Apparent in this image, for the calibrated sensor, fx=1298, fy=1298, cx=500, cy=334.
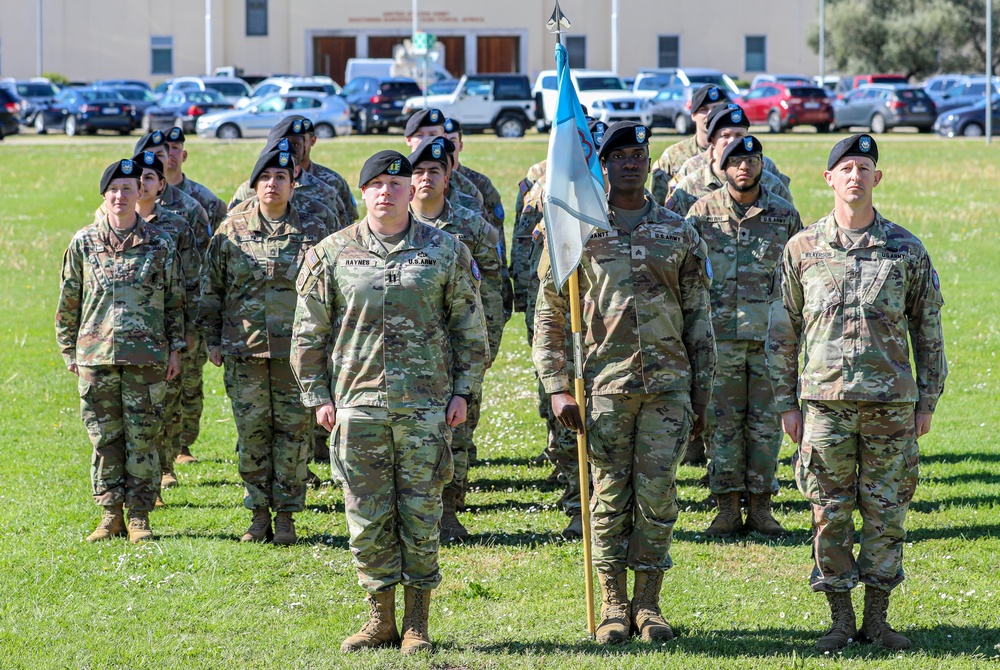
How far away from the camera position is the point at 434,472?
6242mm

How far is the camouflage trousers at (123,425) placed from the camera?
8031 millimetres

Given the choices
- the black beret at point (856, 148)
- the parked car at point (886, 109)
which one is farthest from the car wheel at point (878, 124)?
the black beret at point (856, 148)

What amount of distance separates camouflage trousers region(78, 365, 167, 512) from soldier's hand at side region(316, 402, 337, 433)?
7.13ft

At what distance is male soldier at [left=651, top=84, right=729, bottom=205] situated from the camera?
34.7 feet

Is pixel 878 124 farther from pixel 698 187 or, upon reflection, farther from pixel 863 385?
pixel 863 385

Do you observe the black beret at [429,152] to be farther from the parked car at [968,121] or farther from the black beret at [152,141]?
the parked car at [968,121]

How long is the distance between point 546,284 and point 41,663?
3.08 meters

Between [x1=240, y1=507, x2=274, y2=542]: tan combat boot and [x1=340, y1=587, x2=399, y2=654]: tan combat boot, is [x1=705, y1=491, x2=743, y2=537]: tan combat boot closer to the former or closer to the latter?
[x1=340, y1=587, x2=399, y2=654]: tan combat boot

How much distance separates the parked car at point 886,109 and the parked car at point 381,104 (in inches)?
547

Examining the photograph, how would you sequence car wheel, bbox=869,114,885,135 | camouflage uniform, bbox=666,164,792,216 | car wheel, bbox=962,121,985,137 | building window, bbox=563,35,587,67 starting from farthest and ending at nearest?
1. building window, bbox=563,35,587,67
2. car wheel, bbox=869,114,885,135
3. car wheel, bbox=962,121,985,137
4. camouflage uniform, bbox=666,164,792,216

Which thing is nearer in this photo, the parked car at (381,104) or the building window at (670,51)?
the parked car at (381,104)

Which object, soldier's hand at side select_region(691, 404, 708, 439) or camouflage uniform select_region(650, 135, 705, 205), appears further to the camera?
camouflage uniform select_region(650, 135, 705, 205)

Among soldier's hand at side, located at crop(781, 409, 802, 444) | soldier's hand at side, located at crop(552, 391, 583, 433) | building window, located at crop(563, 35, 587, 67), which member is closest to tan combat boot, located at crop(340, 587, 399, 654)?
soldier's hand at side, located at crop(552, 391, 583, 433)

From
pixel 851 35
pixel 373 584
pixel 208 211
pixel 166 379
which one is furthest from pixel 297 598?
pixel 851 35
